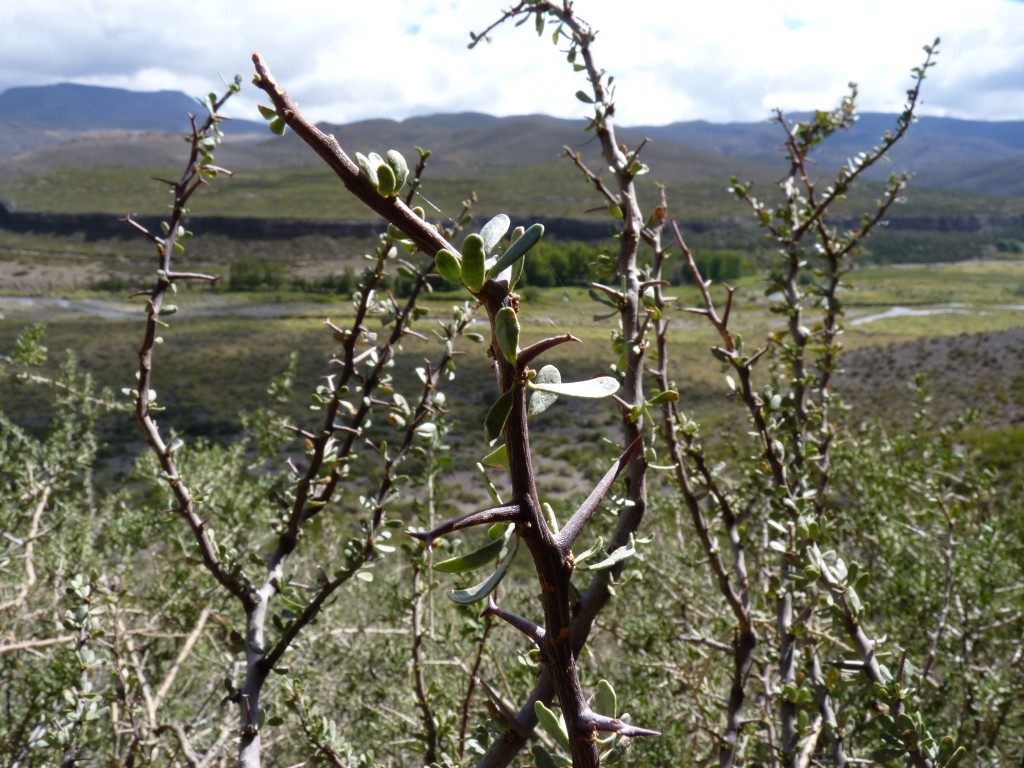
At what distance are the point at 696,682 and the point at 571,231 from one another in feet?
269

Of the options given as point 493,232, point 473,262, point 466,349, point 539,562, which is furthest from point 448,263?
point 466,349

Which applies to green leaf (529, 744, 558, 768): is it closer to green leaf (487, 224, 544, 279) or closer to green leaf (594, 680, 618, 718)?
green leaf (594, 680, 618, 718)

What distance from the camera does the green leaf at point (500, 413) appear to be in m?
0.49

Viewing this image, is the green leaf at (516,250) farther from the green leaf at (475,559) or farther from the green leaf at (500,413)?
the green leaf at (475,559)

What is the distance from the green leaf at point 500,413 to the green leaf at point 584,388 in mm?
15

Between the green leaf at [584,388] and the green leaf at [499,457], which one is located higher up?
the green leaf at [584,388]

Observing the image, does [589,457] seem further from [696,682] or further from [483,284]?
[483,284]

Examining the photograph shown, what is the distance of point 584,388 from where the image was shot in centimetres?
51

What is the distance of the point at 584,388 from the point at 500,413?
0.06 meters

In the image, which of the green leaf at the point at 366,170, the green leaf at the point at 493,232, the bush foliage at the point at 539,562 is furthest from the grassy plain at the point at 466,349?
the green leaf at the point at 366,170

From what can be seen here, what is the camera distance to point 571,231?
81.7 metres

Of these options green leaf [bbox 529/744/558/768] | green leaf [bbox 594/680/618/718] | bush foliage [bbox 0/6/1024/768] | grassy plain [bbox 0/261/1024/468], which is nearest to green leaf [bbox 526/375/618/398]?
bush foliage [bbox 0/6/1024/768]

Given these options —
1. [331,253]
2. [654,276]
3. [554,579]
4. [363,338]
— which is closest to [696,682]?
[654,276]

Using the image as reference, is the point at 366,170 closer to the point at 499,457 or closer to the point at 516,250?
the point at 516,250
